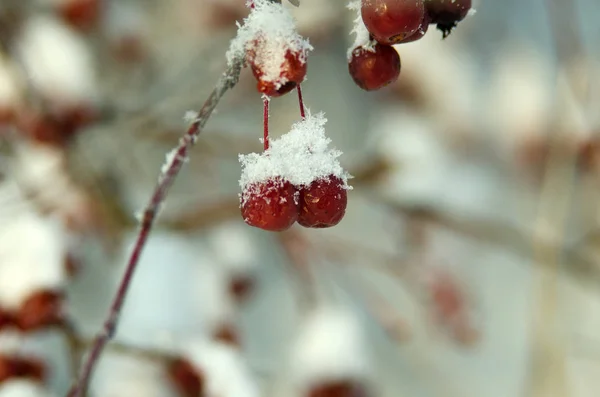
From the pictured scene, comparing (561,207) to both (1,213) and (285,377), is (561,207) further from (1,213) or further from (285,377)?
(1,213)

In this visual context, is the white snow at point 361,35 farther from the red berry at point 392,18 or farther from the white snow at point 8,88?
the white snow at point 8,88

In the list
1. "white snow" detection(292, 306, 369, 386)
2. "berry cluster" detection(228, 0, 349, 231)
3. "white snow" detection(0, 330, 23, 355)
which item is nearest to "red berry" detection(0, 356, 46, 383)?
"white snow" detection(0, 330, 23, 355)

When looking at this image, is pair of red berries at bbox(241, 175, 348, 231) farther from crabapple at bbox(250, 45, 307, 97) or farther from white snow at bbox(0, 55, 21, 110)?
white snow at bbox(0, 55, 21, 110)

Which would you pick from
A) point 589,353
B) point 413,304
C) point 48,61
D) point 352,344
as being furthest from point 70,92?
point 589,353

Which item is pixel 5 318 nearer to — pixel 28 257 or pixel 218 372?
pixel 28 257

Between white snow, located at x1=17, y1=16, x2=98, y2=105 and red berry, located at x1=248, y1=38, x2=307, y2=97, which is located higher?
white snow, located at x1=17, y1=16, x2=98, y2=105

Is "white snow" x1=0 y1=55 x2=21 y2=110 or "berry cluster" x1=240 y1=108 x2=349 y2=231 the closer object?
"berry cluster" x1=240 y1=108 x2=349 y2=231

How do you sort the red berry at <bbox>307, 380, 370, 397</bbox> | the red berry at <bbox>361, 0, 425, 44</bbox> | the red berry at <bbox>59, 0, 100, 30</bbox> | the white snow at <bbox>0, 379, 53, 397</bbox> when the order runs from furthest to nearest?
the red berry at <bbox>59, 0, 100, 30</bbox> → the red berry at <bbox>307, 380, 370, 397</bbox> → the white snow at <bbox>0, 379, 53, 397</bbox> → the red berry at <bbox>361, 0, 425, 44</bbox>
